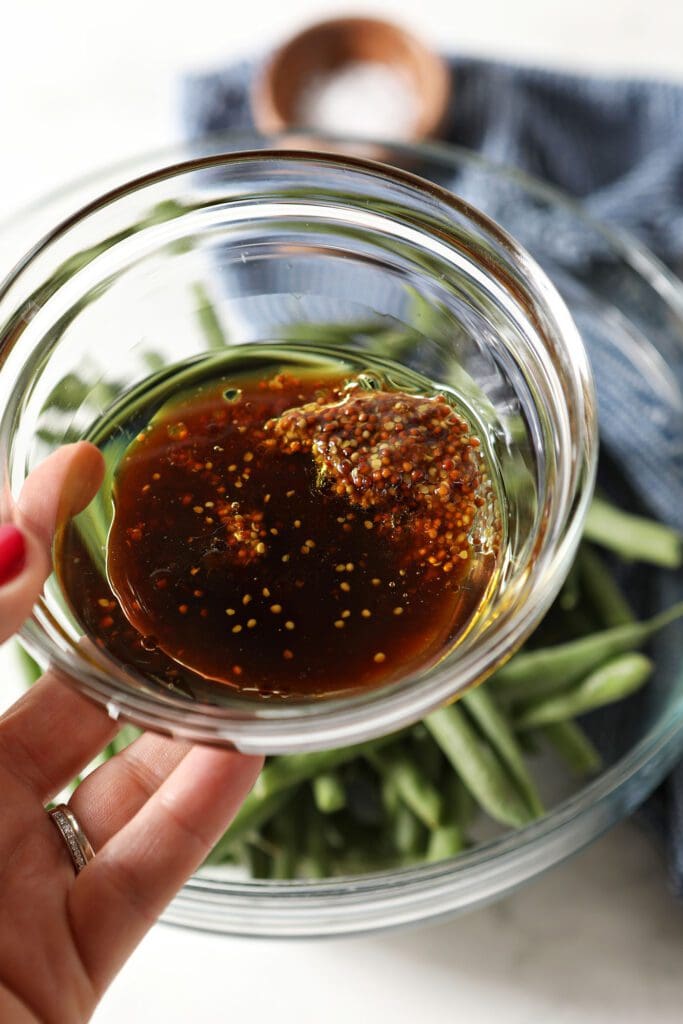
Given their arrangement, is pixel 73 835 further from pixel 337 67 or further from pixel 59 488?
pixel 337 67

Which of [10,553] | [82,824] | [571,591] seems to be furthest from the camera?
[571,591]

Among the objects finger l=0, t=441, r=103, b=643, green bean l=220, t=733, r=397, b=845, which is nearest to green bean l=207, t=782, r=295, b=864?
green bean l=220, t=733, r=397, b=845

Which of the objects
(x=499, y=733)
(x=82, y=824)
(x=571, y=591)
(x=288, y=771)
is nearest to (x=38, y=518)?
(x=82, y=824)

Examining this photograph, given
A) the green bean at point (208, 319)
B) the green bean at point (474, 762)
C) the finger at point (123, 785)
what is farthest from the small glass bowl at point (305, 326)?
the green bean at point (474, 762)

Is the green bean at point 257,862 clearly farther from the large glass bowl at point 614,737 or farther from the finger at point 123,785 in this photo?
the finger at point 123,785

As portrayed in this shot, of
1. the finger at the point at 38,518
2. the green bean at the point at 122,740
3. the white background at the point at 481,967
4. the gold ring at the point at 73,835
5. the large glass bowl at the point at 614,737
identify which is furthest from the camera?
the white background at the point at 481,967

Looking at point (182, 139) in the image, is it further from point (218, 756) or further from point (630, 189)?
point (218, 756)

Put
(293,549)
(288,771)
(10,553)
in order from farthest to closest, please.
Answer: (288,771) < (293,549) < (10,553)
